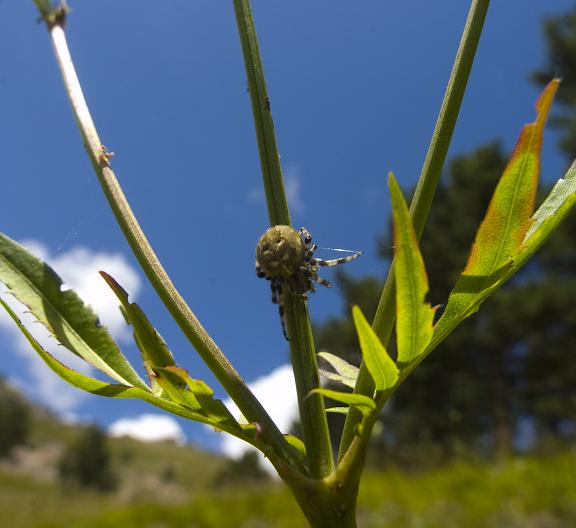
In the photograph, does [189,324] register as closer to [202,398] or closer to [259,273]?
[202,398]

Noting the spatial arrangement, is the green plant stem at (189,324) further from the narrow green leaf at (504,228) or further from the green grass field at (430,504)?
the green grass field at (430,504)

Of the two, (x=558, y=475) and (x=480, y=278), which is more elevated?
(x=558, y=475)

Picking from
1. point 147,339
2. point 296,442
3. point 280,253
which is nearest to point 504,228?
point 280,253

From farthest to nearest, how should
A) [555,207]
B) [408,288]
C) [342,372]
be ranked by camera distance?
[342,372] < [555,207] < [408,288]

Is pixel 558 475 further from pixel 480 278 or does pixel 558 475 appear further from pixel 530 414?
pixel 530 414

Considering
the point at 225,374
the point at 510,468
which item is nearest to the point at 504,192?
the point at 225,374

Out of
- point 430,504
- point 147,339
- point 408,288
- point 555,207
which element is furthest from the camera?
point 430,504
